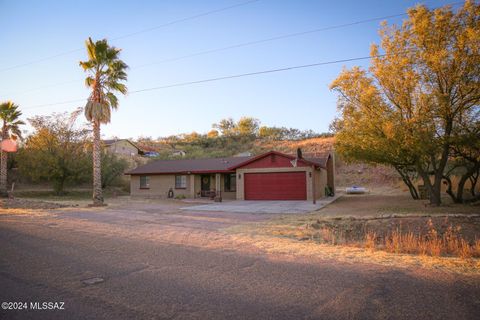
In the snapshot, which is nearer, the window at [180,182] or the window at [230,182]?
the window at [230,182]

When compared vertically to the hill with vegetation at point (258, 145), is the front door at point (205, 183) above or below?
below

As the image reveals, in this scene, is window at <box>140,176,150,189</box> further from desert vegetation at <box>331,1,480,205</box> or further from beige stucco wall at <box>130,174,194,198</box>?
desert vegetation at <box>331,1,480,205</box>

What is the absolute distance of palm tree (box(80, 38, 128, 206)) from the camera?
21.5 metres

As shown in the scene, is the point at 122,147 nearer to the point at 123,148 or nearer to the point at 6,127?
the point at 123,148

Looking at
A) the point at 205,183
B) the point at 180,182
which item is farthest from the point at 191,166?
the point at 205,183

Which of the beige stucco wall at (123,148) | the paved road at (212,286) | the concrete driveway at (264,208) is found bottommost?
the concrete driveway at (264,208)

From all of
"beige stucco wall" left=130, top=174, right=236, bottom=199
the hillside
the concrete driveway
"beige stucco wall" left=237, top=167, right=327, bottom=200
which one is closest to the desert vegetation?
the concrete driveway

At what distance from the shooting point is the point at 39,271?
588cm

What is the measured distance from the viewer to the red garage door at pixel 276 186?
25.2 meters

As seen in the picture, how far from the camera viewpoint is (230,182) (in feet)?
97.9

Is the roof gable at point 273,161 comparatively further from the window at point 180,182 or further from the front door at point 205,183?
the window at point 180,182

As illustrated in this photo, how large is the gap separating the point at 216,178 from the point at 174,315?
994 inches

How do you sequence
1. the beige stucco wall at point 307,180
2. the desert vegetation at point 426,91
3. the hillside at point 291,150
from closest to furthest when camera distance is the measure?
the desert vegetation at point 426,91 < the beige stucco wall at point 307,180 < the hillside at point 291,150

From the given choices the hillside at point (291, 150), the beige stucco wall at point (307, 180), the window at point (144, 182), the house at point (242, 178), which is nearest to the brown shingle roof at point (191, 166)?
the house at point (242, 178)
